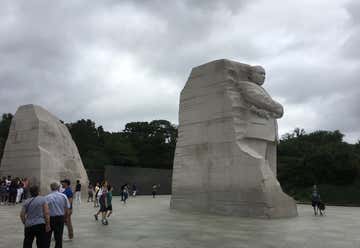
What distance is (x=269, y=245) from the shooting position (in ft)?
30.7

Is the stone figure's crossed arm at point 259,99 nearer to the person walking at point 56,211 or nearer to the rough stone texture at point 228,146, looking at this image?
the rough stone texture at point 228,146

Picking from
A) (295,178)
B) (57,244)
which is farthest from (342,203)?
(57,244)

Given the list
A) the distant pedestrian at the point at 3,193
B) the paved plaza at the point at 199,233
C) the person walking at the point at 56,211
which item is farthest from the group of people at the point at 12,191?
the person walking at the point at 56,211

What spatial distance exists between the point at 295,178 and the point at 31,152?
20.9 meters

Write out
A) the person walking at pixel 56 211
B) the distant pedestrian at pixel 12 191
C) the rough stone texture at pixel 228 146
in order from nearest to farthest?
1. the person walking at pixel 56 211
2. the rough stone texture at pixel 228 146
3. the distant pedestrian at pixel 12 191

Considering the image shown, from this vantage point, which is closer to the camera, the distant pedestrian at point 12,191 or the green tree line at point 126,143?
the distant pedestrian at point 12,191

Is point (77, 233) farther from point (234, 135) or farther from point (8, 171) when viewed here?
point (8, 171)

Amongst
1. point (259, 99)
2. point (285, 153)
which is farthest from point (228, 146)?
point (285, 153)

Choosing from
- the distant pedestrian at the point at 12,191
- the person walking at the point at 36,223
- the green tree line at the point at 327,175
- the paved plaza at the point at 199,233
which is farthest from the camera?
the green tree line at the point at 327,175

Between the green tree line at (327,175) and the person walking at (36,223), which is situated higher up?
the green tree line at (327,175)

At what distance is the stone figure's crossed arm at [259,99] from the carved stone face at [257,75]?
1.77ft

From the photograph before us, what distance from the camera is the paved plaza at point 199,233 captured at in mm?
9477

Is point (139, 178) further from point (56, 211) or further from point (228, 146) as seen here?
point (56, 211)

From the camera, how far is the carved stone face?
18141 millimetres
